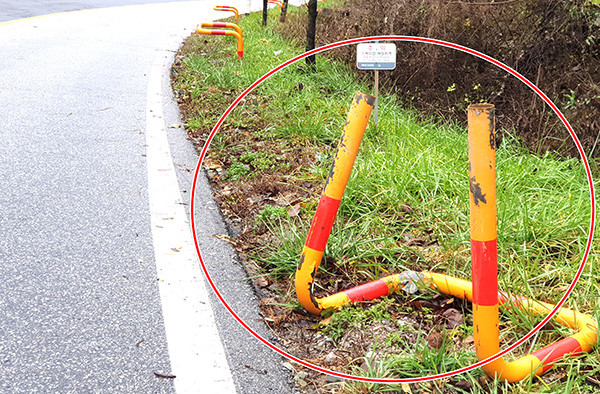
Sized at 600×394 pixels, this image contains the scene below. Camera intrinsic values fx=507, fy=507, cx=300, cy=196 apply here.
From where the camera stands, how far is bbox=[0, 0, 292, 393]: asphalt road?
1848 mm

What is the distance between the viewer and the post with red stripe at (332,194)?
2.05 m

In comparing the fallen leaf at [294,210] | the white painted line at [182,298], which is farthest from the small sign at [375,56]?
the white painted line at [182,298]

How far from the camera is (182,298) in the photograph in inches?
89.9

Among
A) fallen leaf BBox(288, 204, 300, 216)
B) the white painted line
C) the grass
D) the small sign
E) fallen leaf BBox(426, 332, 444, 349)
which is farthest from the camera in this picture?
the small sign

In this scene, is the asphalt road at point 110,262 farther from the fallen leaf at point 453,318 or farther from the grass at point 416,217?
the fallen leaf at point 453,318

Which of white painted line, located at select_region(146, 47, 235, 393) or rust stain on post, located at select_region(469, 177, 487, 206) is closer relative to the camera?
rust stain on post, located at select_region(469, 177, 487, 206)

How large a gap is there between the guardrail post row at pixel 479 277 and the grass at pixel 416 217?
0.20ft

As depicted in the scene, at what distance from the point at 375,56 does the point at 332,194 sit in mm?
2070

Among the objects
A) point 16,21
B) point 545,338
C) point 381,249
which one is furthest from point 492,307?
point 16,21

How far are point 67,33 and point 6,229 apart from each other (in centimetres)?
865

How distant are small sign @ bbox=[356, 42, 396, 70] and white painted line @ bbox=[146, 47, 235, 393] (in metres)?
1.62

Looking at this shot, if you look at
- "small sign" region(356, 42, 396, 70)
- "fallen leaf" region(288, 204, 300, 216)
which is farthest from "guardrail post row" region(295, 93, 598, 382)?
"small sign" region(356, 42, 396, 70)

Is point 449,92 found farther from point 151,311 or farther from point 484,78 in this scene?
point 151,311

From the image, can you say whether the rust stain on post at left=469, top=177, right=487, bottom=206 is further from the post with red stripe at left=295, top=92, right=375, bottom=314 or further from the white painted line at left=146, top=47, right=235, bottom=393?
the white painted line at left=146, top=47, right=235, bottom=393
